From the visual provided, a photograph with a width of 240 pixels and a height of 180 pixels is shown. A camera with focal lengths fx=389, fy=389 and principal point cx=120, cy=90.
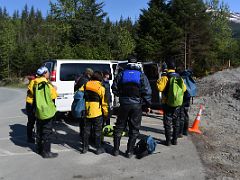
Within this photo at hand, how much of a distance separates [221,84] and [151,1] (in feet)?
94.9

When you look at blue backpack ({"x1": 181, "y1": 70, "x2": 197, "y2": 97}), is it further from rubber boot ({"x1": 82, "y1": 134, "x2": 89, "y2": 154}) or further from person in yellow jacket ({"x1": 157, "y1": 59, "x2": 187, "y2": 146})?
rubber boot ({"x1": 82, "y1": 134, "x2": 89, "y2": 154})

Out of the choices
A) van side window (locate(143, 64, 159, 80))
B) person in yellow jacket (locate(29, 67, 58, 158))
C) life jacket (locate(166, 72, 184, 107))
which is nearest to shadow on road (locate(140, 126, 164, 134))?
life jacket (locate(166, 72, 184, 107))

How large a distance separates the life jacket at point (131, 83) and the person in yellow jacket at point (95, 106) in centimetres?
54

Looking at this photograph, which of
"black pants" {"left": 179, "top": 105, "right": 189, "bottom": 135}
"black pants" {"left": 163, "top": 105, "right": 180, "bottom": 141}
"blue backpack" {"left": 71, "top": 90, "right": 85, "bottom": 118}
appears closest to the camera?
"blue backpack" {"left": 71, "top": 90, "right": 85, "bottom": 118}

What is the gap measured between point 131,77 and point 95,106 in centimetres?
100

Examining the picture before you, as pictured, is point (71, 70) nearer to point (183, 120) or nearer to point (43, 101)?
point (183, 120)

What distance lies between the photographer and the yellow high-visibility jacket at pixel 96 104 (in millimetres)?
8102

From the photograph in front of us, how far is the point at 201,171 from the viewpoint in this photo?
692cm

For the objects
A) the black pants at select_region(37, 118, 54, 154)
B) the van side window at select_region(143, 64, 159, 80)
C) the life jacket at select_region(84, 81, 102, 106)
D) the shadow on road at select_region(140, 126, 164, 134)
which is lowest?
the shadow on road at select_region(140, 126, 164, 134)

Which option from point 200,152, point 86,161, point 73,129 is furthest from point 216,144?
point 73,129

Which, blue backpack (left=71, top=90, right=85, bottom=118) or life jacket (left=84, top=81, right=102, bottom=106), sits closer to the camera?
life jacket (left=84, top=81, right=102, bottom=106)

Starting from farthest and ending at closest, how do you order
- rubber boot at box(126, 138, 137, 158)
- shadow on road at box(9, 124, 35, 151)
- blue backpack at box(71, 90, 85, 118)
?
1. shadow on road at box(9, 124, 35, 151)
2. blue backpack at box(71, 90, 85, 118)
3. rubber boot at box(126, 138, 137, 158)

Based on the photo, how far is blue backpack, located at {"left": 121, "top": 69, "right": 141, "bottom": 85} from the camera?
778 centimetres

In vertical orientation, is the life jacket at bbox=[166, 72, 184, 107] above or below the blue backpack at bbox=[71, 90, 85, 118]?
above
